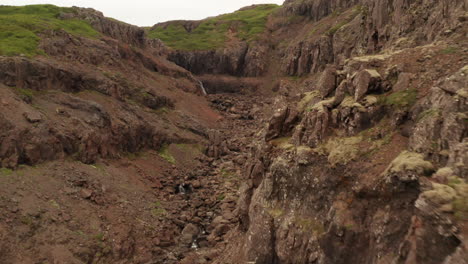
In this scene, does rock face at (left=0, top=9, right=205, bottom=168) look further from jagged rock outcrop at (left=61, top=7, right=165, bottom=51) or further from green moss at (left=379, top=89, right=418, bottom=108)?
green moss at (left=379, top=89, right=418, bottom=108)

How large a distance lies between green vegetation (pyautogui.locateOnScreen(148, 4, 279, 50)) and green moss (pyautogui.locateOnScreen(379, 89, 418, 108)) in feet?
295

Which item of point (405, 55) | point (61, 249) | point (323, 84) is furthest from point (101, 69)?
point (405, 55)

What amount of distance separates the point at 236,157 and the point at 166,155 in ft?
35.5

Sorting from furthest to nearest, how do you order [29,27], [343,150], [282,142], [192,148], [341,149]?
[192,148], [29,27], [282,142], [341,149], [343,150]

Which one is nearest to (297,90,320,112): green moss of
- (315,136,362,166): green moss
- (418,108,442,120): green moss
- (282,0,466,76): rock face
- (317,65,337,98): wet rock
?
(317,65,337,98): wet rock

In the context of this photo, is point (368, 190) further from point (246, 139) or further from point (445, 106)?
point (246, 139)

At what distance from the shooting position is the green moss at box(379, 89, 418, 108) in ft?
60.0

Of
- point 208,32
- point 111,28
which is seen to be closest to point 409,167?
point 111,28

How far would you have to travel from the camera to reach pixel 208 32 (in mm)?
119812

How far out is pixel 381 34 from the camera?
1373 inches

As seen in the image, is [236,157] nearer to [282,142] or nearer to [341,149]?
[282,142]

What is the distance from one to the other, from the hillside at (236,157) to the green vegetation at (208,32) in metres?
43.4

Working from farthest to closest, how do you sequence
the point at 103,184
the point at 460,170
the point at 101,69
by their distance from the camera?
the point at 101,69, the point at 103,184, the point at 460,170

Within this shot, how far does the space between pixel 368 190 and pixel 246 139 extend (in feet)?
148
